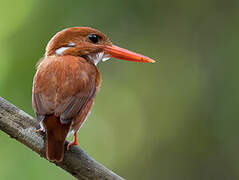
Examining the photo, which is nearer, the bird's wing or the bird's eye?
→ the bird's wing

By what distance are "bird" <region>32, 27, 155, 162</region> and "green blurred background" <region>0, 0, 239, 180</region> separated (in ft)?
4.99

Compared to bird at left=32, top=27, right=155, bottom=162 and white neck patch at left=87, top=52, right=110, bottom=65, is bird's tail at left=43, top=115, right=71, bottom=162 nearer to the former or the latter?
bird at left=32, top=27, right=155, bottom=162

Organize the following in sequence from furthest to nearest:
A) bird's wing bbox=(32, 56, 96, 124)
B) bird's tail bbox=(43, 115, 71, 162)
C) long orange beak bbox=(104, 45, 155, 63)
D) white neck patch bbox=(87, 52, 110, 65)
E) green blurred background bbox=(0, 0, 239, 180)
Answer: green blurred background bbox=(0, 0, 239, 180)
long orange beak bbox=(104, 45, 155, 63)
white neck patch bbox=(87, 52, 110, 65)
bird's wing bbox=(32, 56, 96, 124)
bird's tail bbox=(43, 115, 71, 162)

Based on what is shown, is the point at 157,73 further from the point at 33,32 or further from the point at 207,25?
the point at 33,32

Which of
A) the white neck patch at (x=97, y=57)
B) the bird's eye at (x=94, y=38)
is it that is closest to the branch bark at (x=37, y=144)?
the white neck patch at (x=97, y=57)

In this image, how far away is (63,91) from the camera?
10.8 feet

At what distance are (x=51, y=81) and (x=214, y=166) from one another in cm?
361

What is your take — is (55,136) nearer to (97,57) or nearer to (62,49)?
(62,49)

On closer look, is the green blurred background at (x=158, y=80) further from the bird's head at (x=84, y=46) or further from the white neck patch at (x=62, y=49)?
the white neck patch at (x=62, y=49)

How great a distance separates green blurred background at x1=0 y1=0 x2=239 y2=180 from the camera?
233 inches

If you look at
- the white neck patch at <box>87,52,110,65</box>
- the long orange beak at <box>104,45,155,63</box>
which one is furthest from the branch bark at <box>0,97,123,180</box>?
the long orange beak at <box>104,45,155,63</box>

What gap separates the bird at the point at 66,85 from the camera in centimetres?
306

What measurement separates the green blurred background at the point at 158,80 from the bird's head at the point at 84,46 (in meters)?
1.44

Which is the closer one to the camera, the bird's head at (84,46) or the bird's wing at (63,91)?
the bird's wing at (63,91)
